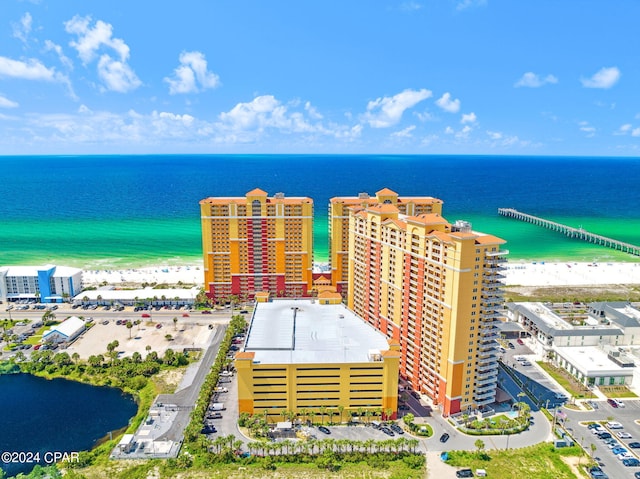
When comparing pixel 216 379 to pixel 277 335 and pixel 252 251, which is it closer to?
pixel 277 335

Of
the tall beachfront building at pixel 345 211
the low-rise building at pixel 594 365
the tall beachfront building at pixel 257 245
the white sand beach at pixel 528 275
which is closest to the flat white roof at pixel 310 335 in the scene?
the tall beachfront building at pixel 345 211

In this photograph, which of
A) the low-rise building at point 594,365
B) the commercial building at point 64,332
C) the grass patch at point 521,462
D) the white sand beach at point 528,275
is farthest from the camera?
the white sand beach at point 528,275

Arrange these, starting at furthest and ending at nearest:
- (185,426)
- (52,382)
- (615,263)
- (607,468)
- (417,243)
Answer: (615,263) < (52,382) < (417,243) < (185,426) < (607,468)

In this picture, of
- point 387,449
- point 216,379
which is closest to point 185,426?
point 216,379

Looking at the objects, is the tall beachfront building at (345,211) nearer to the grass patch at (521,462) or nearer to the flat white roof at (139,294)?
the flat white roof at (139,294)

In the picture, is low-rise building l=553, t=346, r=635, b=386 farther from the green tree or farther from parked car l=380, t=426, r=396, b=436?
parked car l=380, t=426, r=396, b=436

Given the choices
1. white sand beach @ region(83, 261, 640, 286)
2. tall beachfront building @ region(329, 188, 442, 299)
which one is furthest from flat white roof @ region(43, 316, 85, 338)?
tall beachfront building @ region(329, 188, 442, 299)

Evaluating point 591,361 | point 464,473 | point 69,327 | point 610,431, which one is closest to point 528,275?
point 591,361
